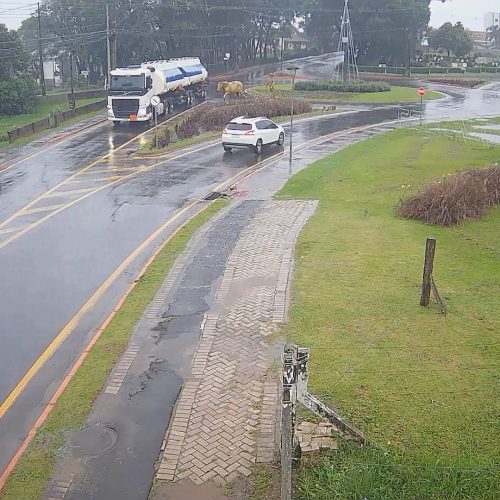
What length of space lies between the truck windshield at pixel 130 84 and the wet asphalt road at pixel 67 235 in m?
4.61

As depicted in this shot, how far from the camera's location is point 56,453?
7.64 metres

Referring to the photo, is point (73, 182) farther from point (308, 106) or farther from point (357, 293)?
point (308, 106)

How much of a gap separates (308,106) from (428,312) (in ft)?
115

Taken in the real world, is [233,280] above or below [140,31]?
below

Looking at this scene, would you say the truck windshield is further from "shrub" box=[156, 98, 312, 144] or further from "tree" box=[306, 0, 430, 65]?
"tree" box=[306, 0, 430, 65]

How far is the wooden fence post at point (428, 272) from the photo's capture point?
1127 centimetres

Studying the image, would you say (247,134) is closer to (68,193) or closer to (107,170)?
(107,170)

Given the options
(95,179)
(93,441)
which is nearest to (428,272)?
(93,441)

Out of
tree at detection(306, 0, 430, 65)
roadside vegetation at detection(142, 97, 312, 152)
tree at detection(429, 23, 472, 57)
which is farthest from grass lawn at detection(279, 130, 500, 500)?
tree at detection(429, 23, 472, 57)

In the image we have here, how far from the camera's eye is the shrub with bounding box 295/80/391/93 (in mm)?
58469

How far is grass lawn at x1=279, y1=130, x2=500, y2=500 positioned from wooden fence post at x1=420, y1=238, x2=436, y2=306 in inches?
7.3

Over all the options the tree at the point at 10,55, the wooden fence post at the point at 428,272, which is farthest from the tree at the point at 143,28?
the wooden fence post at the point at 428,272

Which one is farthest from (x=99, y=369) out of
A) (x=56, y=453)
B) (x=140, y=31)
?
(x=140, y=31)

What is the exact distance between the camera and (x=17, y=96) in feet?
161
